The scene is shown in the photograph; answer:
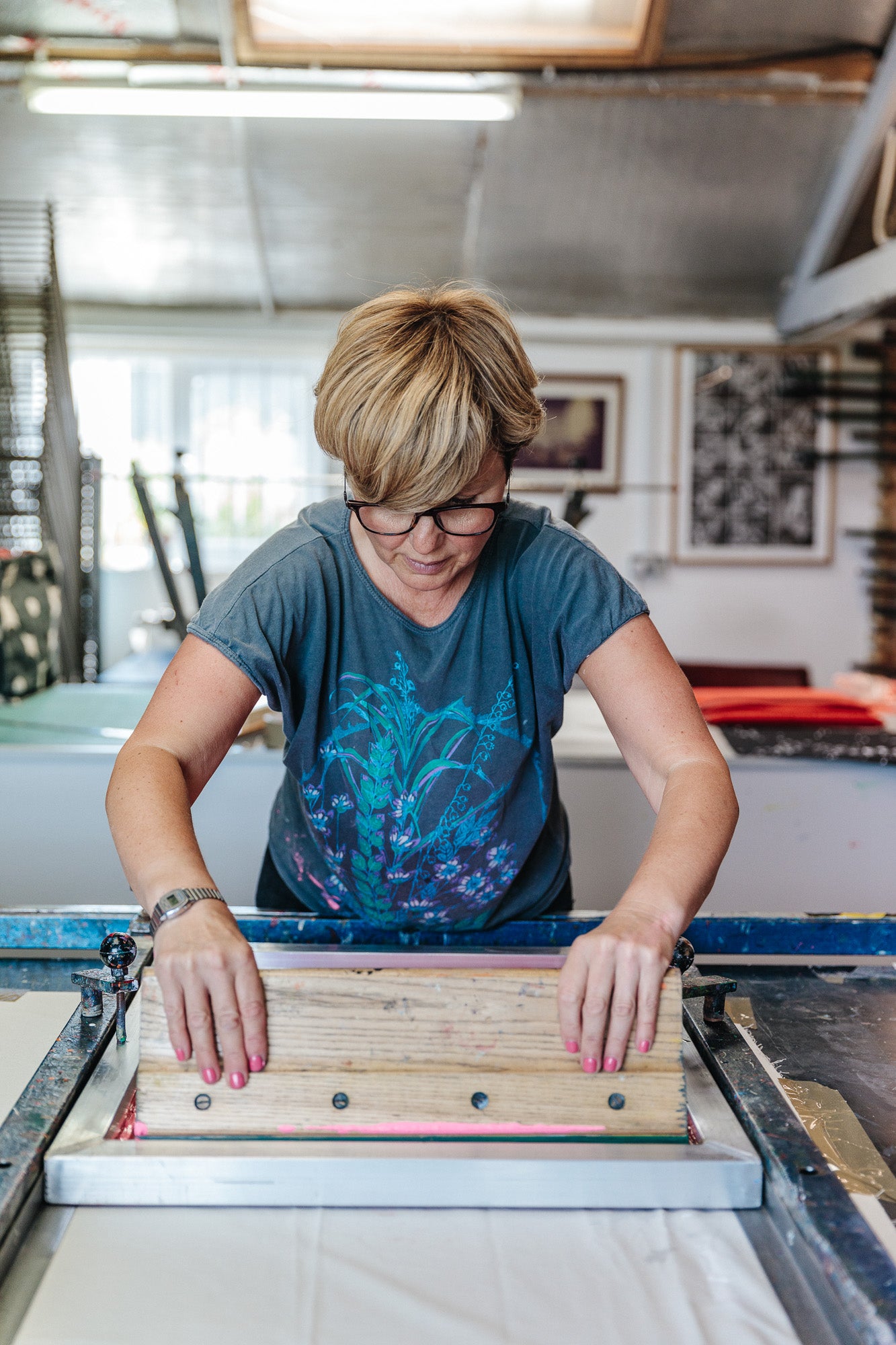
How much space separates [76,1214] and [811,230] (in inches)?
200

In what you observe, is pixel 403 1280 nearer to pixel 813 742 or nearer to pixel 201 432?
pixel 813 742

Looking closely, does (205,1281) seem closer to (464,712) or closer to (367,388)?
(464,712)

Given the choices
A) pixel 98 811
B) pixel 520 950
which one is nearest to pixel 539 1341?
pixel 520 950

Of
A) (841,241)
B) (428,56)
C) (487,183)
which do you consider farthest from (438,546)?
(841,241)

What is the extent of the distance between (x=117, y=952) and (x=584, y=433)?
479cm

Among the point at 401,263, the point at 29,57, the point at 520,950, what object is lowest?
the point at 520,950

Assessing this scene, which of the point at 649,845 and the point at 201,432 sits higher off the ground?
the point at 201,432

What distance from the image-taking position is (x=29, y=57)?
168 inches

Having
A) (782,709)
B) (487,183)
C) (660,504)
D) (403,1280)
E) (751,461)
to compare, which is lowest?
(403,1280)

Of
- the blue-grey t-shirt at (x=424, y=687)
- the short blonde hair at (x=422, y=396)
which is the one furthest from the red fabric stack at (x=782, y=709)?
the short blonde hair at (x=422, y=396)

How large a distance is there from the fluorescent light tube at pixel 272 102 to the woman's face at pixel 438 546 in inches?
137

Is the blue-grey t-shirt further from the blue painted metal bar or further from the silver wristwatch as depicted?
the silver wristwatch

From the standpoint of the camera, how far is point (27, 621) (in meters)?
2.78

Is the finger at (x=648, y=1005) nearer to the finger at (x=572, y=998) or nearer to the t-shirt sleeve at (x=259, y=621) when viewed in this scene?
the finger at (x=572, y=998)
